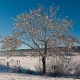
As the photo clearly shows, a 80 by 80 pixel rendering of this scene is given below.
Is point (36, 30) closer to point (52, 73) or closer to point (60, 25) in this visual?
point (60, 25)

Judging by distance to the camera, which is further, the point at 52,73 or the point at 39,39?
the point at 39,39

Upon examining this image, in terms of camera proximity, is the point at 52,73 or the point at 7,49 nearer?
the point at 52,73

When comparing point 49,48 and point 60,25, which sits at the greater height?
point 60,25

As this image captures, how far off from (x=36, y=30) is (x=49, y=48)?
2.67m

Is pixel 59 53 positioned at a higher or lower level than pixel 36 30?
lower

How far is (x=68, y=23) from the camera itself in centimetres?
2234

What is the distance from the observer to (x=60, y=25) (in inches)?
874

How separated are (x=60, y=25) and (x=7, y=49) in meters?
6.38

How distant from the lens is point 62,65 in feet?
69.2

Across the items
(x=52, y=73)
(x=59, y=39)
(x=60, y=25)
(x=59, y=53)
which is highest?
(x=60, y=25)

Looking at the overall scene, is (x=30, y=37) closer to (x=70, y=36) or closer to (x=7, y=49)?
(x=7, y=49)

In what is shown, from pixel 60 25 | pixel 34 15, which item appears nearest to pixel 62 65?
pixel 60 25

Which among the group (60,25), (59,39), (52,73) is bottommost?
(52,73)

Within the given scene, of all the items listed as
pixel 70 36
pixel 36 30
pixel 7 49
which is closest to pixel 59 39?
pixel 70 36
